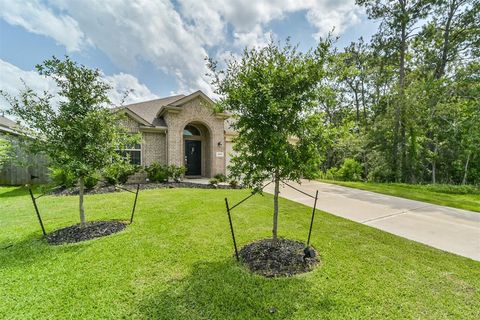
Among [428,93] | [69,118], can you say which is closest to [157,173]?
[69,118]

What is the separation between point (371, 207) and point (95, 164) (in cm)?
793

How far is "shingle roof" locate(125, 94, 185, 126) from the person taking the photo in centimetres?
1383

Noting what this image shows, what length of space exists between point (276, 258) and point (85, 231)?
171 inches

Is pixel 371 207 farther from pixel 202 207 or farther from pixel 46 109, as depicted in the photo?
pixel 46 109

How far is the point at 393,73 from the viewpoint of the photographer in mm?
19281

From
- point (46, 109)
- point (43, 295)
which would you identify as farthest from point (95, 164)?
point (43, 295)

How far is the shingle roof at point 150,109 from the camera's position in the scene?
45.4ft

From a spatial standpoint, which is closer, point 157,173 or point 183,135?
point 157,173

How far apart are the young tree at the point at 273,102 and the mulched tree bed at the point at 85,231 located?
3.52m

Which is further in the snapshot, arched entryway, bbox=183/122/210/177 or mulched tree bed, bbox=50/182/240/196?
arched entryway, bbox=183/122/210/177

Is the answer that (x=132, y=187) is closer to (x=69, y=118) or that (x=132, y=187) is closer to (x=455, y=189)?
(x=69, y=118)

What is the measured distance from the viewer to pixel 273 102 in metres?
3.20

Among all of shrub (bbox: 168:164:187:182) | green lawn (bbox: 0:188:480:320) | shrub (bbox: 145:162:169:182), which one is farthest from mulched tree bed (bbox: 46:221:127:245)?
shrub (bbox: 168:164:187:182)

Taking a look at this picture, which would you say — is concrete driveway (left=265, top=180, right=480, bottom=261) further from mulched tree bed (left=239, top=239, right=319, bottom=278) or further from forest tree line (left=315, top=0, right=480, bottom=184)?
forest tree line (left=315, top=0, right=480, bottom=184)
